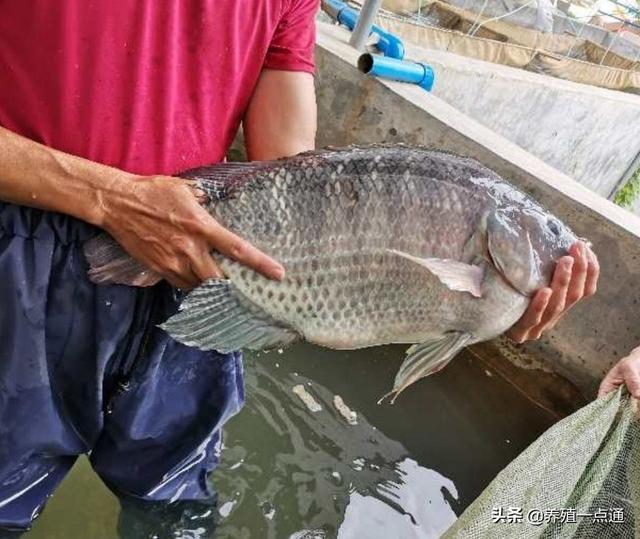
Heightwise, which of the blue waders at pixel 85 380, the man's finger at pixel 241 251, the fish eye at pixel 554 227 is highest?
the fish eye at pixel 554 227

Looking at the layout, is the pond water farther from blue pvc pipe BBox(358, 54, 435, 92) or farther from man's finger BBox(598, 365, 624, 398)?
blue pvc pipe BBox(358, 54, 435, 92)

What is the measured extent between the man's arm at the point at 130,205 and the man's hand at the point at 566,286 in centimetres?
69

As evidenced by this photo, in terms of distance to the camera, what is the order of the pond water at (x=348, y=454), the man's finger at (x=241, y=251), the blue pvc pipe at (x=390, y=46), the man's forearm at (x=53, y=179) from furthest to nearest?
the blue pvc pipe at (x=390, y=46)
the pond water at (x=348, y=454)
the man's finger at (x=241, y=251)
the man's forearm at (x=53, y=179)

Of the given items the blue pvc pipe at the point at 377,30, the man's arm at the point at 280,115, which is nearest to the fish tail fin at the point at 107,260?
the man's arm at the point at 280,115

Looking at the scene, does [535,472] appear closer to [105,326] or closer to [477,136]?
[105,326]

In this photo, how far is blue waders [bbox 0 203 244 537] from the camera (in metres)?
1.76

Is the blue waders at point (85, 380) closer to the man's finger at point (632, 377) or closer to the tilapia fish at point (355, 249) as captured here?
the tilapia fish at point (355, 249)

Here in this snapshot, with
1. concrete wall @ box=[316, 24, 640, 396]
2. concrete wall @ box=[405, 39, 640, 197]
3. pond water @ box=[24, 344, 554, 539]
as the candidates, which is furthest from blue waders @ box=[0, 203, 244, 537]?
concrete wall @ box=[405, 39, 640, 197]

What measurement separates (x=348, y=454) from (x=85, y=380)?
1.84 m

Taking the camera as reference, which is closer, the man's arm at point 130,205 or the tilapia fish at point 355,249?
the man's arm at point 130,205

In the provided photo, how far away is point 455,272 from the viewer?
175 centimetres

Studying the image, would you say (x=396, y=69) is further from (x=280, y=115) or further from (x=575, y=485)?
(x=575, y=485)

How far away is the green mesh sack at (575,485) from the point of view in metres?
2.01

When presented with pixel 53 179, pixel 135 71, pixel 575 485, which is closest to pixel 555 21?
pixel 575 485
